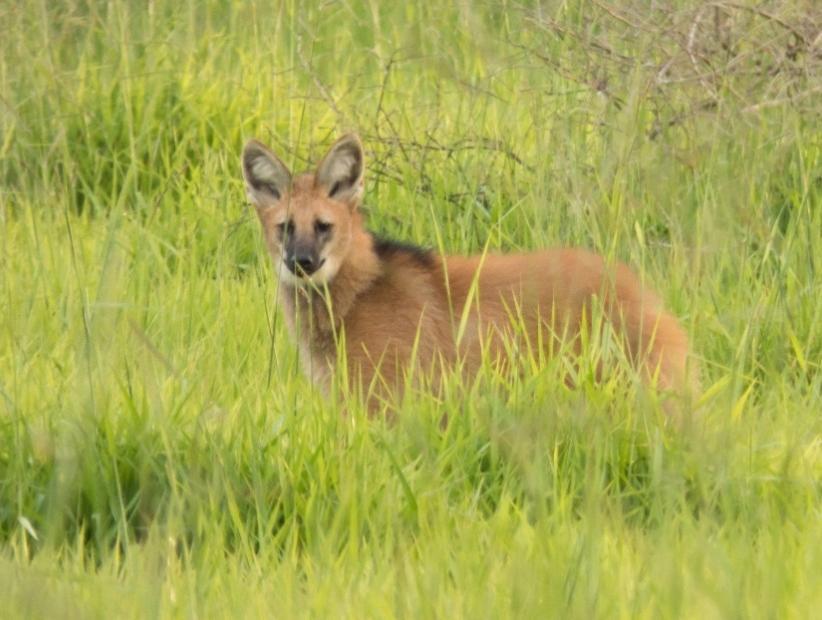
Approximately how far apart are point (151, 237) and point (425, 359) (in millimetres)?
1242

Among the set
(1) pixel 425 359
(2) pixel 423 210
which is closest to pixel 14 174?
(2) pixel 423 210

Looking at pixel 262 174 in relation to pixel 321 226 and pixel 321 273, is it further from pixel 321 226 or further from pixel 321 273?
pixel 321 273

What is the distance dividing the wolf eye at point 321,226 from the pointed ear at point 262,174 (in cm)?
17

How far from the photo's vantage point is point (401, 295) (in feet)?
16.1

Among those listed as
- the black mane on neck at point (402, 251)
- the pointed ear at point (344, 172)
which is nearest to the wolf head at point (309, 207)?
the pointed ear at point (344, 172)

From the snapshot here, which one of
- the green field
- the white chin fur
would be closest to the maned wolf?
the white chin fur

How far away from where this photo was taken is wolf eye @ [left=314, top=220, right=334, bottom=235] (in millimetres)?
5301

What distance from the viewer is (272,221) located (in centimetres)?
541

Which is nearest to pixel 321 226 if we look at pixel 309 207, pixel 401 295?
pixel 309 207

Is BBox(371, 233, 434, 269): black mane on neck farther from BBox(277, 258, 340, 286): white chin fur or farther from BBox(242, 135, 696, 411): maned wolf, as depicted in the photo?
BBox(277, 258, 340, 286): white chin fur

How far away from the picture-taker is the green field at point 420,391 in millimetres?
2678

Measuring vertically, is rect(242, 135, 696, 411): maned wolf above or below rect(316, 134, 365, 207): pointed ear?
below

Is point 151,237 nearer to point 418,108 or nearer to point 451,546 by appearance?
point 418,108

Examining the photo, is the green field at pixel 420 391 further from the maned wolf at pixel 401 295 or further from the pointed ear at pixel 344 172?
the pointed ear at pixel 344 172
